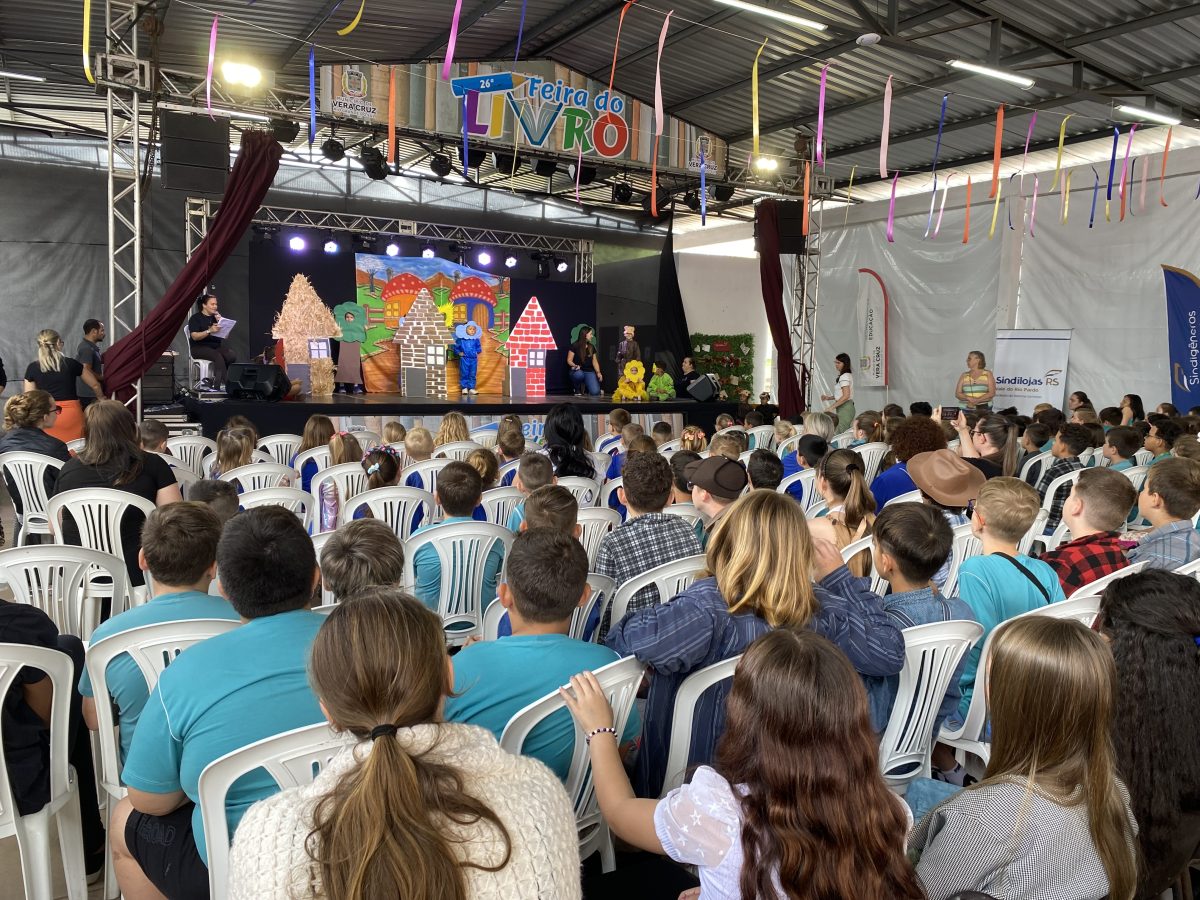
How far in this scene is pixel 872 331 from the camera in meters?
13.0

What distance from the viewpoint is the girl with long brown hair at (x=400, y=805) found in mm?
1001

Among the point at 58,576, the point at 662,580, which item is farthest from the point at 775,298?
the point at 58,576

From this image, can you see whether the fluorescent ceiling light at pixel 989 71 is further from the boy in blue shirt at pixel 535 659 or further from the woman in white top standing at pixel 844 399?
the boy in blue shirt at pixel 535 659

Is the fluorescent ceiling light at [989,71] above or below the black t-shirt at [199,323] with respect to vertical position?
above

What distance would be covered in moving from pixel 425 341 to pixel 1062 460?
10.7 metres

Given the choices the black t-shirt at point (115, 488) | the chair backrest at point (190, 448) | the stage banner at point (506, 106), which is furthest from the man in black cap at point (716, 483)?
the stage banner at point (506, 106)

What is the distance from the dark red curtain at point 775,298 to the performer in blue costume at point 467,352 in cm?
547

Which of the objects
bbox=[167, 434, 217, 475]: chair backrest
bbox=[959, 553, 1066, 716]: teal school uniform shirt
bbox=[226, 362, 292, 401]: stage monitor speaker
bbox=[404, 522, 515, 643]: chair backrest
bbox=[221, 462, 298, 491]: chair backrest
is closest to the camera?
bbox=[959, 553, 1066, 716]: teal school uniform shirt

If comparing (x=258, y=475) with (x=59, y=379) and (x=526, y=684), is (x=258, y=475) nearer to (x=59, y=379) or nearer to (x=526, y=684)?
(x=59, y=379)

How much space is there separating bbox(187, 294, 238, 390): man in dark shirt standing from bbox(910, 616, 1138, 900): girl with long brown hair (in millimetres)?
10315

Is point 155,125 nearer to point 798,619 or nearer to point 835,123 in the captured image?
point 798,619

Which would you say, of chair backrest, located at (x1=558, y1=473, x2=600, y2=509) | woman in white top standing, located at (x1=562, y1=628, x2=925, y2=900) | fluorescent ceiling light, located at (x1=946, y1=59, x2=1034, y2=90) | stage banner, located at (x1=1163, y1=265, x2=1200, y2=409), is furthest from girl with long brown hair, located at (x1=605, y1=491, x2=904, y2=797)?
stage banner, located at (x1=1163, y1=265, x2=1200, y2=409)

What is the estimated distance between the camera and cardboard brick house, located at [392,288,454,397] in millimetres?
13820

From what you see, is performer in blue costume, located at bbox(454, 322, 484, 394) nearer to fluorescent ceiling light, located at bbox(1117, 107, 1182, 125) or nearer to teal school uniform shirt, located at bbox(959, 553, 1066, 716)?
fluorescent ceiling light, located at bbox(1117, 107, 1182, 125)
